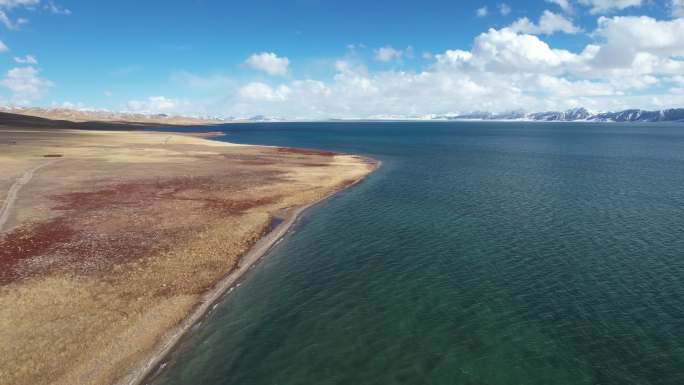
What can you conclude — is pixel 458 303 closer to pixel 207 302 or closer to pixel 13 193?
pixel 207 302

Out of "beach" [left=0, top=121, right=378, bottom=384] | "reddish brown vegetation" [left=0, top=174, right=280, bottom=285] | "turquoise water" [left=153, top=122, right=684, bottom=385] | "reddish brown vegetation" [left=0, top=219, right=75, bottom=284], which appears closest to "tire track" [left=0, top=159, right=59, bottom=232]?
"beach" [left=0, top=121, right=378, bottom=384]

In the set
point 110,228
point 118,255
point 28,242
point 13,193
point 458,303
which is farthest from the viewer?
point 13,193

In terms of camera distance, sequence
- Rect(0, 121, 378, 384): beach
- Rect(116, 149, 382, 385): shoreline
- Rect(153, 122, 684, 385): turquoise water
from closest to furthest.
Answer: Rect(116, 149, 382, 385): shoreline
Rect(153, 122, 684, 385): turquoise water
Rect(0, 121, 378, 384): beach

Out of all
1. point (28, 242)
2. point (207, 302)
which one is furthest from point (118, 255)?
point (207, 302)

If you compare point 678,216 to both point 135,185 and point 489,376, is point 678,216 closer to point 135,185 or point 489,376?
point 489,376

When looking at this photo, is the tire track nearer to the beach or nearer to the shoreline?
the beach

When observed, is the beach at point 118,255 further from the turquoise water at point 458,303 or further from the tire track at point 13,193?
the turquoise water at point 458,303

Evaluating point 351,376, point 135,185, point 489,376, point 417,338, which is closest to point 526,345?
point 489,376
